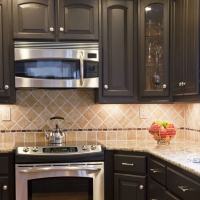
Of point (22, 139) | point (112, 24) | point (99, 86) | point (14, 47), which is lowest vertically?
point (22, 139)

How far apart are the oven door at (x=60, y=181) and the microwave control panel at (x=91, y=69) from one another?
827 mm

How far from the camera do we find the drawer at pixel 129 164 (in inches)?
114

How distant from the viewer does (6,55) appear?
3104 mm

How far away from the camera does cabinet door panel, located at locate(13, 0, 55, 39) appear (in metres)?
3.12

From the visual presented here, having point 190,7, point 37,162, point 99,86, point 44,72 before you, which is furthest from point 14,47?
point 190,7

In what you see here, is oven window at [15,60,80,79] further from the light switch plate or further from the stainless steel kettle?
the light switch plate

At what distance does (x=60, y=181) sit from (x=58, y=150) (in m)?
0.27

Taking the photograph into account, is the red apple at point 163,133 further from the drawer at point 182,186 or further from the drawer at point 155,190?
the drawer at point 182,186

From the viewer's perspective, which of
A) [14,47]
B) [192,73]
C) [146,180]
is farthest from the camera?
[14,47]

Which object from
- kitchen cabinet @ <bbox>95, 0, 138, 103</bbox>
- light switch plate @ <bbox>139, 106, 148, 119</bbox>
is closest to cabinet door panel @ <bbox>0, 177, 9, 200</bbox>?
kitchen cabinet @ <bbox>95, 0, 138, 103</bbox>

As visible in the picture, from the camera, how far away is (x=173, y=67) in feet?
10.4

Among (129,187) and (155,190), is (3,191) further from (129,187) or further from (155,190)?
(155,190)

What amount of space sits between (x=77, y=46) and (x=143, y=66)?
2.19 ft

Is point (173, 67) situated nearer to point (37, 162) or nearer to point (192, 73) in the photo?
point (192, 73)
